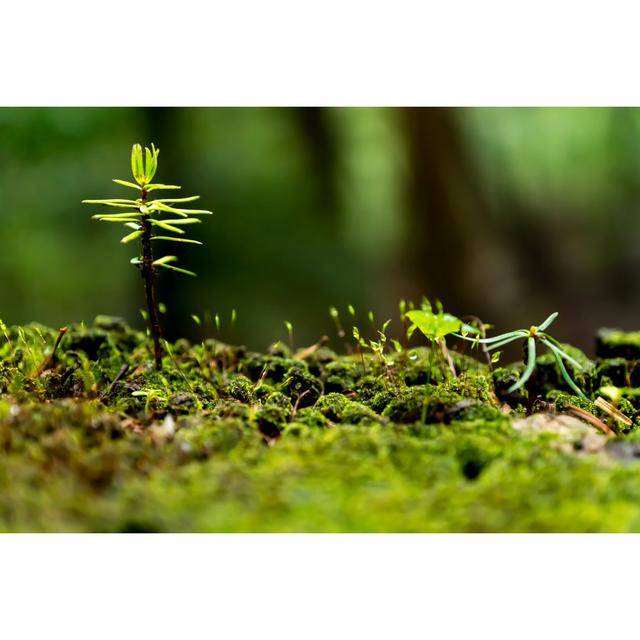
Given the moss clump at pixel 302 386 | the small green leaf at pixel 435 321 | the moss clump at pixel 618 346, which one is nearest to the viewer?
the small green leaf at pixel 435 321

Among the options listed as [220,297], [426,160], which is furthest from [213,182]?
[426,160]

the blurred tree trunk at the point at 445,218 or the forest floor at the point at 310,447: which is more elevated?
the blurred tree trunk at the point at 445,218

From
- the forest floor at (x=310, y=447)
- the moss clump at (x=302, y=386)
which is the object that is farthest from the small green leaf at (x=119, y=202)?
the moss clump at (x=302, y=386)

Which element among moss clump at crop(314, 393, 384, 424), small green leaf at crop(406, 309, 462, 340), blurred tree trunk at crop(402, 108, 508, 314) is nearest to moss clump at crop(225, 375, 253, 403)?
moss clump at crop(314, 393, 384, 424)

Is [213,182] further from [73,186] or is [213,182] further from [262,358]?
[262,358]

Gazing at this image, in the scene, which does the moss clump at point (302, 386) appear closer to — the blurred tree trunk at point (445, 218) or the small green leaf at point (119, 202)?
the small green leaf at point (119, 202)
